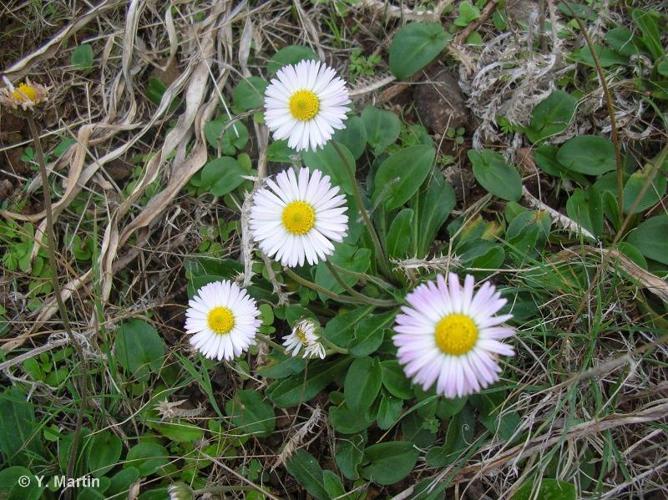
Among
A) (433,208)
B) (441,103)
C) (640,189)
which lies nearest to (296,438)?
(433,208)

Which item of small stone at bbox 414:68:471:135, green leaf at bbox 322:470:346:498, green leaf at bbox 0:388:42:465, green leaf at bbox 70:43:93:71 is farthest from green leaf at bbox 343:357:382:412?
green leaf at bbox 70:43:93:71

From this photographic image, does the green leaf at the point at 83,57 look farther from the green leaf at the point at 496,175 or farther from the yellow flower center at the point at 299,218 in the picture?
the green leaf at the point at 496,175

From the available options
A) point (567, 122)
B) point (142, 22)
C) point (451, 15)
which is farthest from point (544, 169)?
point (142, 22)

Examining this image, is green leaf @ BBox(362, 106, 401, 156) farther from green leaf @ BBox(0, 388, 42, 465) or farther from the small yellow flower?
green leaf @ BBox(0, 388, 42, 465)

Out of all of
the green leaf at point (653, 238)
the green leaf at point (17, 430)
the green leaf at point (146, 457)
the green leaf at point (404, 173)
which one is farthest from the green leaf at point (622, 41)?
the green leaf at point (17, 430)

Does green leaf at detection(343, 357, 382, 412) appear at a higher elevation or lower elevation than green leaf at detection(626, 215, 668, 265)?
lower

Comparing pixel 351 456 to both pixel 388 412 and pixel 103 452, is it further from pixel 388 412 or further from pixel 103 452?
pixel 103 452

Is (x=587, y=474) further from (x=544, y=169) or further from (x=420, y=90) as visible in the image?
(x=420, y=90)
